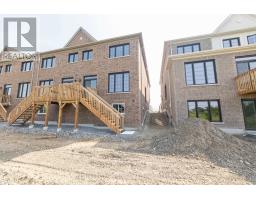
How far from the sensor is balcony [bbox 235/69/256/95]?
9.78 m

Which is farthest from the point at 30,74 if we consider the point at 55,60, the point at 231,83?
the point at 231,83

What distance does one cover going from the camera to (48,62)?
692 inches

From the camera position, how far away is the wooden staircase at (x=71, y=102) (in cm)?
1072

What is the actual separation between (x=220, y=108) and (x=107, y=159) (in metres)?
9.98

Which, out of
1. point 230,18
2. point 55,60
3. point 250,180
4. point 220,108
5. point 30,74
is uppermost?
point 230,18

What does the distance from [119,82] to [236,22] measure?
46.7 ft

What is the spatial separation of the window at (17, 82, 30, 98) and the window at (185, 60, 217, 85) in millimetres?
18711

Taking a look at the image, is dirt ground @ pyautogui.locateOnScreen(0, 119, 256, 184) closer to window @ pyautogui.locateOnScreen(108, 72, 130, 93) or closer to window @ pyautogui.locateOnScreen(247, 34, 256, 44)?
window @ pyautogui.locateOnScreen(108, 72, 130, 93)

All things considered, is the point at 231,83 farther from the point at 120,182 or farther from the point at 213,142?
the point at 120,182

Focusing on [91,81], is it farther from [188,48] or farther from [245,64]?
[245,64]

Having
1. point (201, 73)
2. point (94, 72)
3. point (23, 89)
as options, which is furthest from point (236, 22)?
point (23, 89)

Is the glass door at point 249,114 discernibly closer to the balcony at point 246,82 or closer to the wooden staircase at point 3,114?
the balcony at point 246,82

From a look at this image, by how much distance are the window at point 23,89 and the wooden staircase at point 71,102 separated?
4615mm

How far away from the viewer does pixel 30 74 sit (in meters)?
18.1
